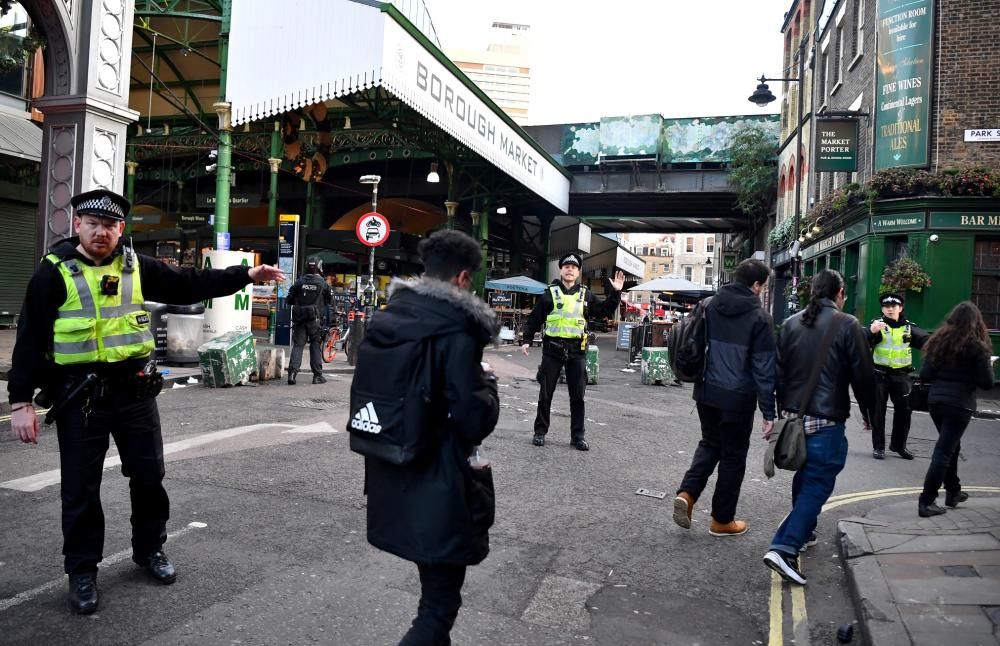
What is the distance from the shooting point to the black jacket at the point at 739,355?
15.9 ft

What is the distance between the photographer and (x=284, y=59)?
46.8 ft

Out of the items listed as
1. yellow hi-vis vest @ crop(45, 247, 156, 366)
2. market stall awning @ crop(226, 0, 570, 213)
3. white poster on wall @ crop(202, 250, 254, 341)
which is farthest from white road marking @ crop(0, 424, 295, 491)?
market stall awning @ crop(226, 0, 570, 213)

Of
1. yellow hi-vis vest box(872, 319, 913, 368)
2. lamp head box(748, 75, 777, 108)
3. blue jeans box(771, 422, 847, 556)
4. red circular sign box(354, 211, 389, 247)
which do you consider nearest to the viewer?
blue jeans box(771, 422, 847, 556)

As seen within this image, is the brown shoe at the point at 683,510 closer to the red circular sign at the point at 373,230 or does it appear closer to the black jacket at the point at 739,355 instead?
the black jacket at the point at 739,355

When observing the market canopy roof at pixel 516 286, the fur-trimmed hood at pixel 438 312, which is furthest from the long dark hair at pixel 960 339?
the market canopy roof at pixel 516 286

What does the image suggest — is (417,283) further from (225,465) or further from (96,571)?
(225,465)

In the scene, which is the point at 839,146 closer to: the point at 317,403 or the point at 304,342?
the point at 304,342

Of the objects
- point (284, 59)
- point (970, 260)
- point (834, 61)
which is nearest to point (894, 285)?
point (970, 260)

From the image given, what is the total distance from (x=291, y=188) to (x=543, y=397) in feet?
82.8

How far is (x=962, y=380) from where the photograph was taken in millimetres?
5758

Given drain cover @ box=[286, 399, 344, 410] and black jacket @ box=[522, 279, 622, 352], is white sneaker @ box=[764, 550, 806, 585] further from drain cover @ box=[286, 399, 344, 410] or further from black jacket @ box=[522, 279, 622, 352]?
drain cover @ box=[286, 399, 344, 410]

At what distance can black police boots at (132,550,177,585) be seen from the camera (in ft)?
12.3

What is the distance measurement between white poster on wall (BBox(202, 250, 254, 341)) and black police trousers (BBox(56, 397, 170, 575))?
10036 mm

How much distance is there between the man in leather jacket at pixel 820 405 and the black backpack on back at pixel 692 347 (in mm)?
632
